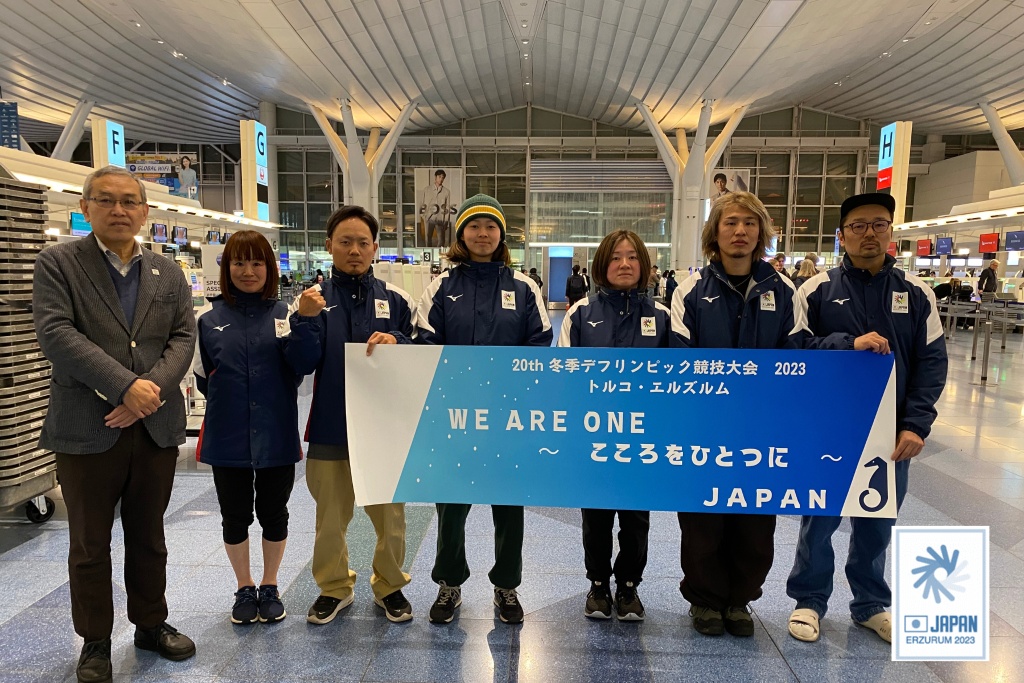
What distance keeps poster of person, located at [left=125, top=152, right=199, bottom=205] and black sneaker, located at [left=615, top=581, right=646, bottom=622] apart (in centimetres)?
2070

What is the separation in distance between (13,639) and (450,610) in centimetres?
171

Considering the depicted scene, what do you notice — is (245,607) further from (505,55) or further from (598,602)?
(505,55)

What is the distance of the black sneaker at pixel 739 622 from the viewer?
2.35 m

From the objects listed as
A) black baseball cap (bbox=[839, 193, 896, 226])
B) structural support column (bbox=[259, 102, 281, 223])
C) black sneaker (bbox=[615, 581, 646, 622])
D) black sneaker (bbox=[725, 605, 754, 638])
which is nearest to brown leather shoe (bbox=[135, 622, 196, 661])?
black sneaker (bbox=[615, 581, 646, 622])

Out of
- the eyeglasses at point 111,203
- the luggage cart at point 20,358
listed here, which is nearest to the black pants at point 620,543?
the eyeglasses at point 111,203

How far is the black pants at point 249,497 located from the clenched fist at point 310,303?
2.18 feet

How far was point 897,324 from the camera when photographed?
2.20 m

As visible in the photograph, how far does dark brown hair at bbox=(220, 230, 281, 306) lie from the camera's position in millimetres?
2250

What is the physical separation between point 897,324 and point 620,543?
4.54 feet

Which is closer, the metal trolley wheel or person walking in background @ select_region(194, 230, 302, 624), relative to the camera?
person walking in background @ select_region(194, 230, 302, 624)

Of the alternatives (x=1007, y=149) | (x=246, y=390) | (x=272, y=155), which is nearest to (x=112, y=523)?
(x=246, y=390)

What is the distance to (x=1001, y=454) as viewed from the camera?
4918 mm

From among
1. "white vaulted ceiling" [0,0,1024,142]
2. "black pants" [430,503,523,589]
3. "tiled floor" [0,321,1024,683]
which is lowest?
"tiled floor" [0,321,1024,683]

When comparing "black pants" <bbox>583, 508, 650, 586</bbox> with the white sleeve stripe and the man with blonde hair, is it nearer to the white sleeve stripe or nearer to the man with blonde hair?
the man with blonde hair
